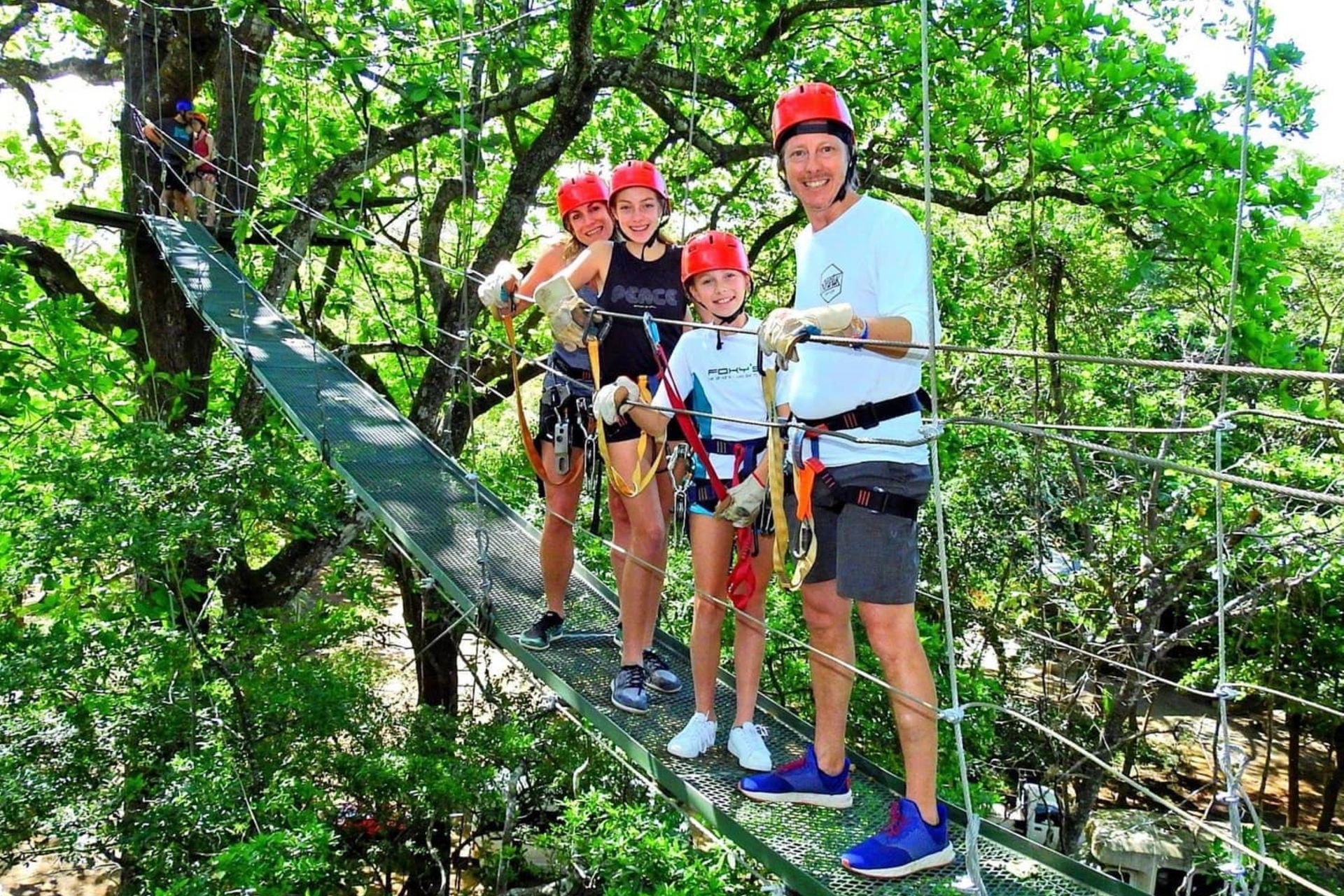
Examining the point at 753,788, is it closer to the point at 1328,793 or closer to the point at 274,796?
the point at 274,796

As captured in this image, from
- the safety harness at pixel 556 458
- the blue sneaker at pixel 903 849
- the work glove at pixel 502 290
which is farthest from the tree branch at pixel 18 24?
the blue sneaker at pixel 903 849

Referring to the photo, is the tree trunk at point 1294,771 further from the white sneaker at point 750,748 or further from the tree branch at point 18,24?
the tree branch at point 18,24

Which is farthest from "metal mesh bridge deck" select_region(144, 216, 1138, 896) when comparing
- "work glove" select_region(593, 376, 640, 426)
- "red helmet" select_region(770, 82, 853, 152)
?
"red helmet" select_region(770, 82, 853, 152)

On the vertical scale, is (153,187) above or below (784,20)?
below

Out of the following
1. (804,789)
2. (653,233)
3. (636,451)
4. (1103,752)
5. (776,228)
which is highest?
(776,228)

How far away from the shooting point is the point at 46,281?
20.3 feet

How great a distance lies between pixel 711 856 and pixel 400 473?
1767 mm

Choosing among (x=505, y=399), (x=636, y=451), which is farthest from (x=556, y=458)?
(x=505, y=399)

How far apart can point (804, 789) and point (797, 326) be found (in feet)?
3.34

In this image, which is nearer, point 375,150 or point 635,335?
point 635,335

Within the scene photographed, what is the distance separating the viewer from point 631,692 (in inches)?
100

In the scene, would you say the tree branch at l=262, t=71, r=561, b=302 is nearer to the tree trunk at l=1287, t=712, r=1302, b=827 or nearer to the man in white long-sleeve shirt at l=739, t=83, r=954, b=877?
the man in white long-sleeve shirt at l=739, t=83, r=954, b=877

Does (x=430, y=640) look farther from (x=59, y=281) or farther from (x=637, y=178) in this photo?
(x=637, y=178)

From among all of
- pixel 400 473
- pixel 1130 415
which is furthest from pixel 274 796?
pixel 1130 415
